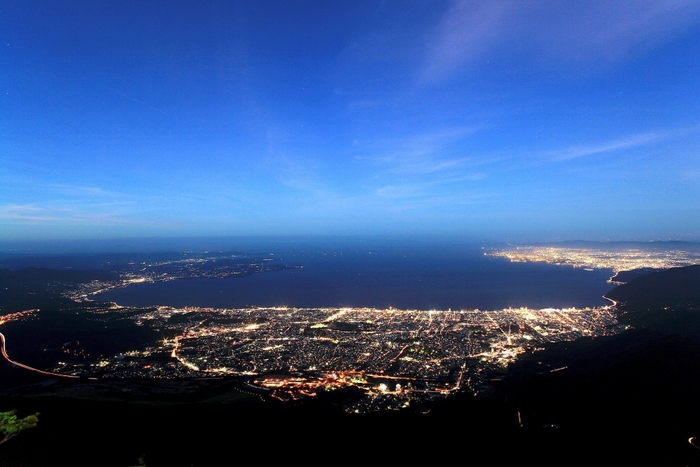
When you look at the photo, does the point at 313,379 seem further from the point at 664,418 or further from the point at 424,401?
the point at 664,418

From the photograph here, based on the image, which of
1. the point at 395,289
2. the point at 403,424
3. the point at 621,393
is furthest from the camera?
the point at 395,289

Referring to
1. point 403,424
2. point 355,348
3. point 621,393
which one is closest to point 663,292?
point 621,393

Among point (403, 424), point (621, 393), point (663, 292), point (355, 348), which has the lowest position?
point (355, 348)

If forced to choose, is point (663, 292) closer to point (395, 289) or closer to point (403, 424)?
point (395, 289)

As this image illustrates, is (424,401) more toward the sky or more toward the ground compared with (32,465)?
more toward the ground

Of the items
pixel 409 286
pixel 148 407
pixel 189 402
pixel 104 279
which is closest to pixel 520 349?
pixel 189 402
